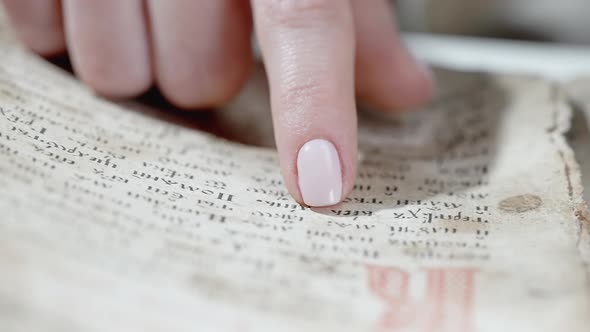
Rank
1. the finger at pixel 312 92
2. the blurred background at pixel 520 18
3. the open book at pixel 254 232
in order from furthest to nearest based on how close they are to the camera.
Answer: the blurred background at pixel 520 18, the finger at pixel 312 92, the open book at pixel 254 232

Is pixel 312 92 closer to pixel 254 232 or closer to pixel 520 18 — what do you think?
pixel 254 232

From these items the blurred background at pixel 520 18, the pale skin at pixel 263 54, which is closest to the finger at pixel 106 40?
the pale skin at pixel 263 54

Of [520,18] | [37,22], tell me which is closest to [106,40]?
[37,22]

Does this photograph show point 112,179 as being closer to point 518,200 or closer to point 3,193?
point 3,193

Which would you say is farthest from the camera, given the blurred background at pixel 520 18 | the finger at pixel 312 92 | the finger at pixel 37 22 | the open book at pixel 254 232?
the blurred background at pixel 520 18

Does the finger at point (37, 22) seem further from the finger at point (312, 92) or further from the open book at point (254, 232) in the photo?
the finger at point (312, 92)

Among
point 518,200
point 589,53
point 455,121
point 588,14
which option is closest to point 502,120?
point 455,121
